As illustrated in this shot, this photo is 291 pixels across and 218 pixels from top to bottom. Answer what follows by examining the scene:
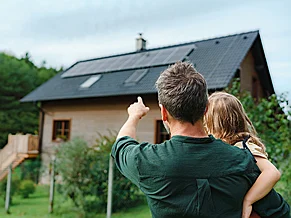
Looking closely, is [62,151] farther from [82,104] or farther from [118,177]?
[82,104]

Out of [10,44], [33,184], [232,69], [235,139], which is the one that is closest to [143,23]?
[232,69]

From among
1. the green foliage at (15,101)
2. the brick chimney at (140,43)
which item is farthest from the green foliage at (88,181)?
the green foliage at (15,101)

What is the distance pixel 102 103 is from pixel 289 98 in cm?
982

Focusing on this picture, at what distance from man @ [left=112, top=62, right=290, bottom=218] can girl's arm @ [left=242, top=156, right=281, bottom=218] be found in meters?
0.03

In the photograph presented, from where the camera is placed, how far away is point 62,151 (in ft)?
32.5

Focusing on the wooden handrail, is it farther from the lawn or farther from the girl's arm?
the girl's arm

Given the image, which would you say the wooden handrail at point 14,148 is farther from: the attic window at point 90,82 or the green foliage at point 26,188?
the attic window at point 90,82

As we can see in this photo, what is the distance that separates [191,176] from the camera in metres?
1.49

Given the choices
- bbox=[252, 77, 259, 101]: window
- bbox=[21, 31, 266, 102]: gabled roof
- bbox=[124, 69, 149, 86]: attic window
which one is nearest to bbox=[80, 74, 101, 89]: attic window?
bbox=[21, 31, 266, 102]: gabled roof

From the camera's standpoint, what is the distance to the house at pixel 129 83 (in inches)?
556

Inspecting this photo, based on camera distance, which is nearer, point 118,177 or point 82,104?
point 118,177

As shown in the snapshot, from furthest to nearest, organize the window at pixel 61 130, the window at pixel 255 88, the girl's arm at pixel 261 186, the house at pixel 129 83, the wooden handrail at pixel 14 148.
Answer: the window at pixel 61 130 → the wooden handrail at pixel 14 148 → the window at pixel 255 88 → the house at pixel 129 83 → the girl's arm at pixel 261 186

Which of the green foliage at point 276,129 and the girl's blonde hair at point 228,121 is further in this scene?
the green foliage at point 276,129

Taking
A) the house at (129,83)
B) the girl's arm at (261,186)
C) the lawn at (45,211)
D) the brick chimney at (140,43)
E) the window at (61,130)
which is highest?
the brick chimney at (140,43)
